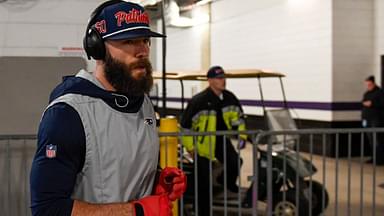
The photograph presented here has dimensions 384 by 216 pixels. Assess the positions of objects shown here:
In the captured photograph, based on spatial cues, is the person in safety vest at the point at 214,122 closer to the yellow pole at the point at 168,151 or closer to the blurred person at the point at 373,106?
the yellow pole at the point at 168,151

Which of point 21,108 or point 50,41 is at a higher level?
point 50,41

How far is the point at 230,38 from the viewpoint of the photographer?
1631cm

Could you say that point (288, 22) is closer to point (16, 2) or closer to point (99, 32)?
point (16, 2)

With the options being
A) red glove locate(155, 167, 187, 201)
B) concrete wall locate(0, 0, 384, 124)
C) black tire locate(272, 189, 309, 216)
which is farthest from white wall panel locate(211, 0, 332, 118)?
red glove locate(155, 167, 187, 201)

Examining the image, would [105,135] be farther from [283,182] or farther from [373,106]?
[373,106]

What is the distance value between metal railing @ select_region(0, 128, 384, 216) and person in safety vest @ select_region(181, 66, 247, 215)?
0.07 meters

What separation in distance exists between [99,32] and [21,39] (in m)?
2.58

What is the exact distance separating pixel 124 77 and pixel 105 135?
0.65ft

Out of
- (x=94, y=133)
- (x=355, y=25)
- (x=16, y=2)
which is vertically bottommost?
(x=94, y=133)

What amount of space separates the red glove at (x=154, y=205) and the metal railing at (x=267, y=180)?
2376mm

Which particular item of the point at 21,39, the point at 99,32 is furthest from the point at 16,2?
the point at 99,32

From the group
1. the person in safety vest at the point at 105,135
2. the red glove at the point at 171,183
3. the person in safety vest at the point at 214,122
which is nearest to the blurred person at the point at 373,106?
the person in safety vest at the point at 214,122

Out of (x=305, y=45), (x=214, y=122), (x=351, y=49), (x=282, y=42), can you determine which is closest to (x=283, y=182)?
(x=214, y=122)

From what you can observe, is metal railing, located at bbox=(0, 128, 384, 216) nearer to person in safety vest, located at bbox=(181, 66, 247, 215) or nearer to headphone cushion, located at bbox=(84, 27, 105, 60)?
person in safety vest, located at bbox=(181, 66, 247, 215)
